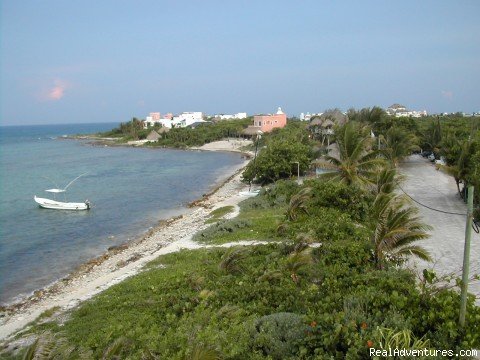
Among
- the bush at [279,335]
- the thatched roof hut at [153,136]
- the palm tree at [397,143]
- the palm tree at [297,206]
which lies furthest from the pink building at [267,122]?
the bush at [279,335]

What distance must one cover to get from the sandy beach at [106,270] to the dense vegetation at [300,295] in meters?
1.21

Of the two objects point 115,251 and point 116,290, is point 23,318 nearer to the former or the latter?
point 116,290

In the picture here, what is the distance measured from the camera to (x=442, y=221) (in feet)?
54.4

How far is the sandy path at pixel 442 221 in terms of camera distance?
11773 mm

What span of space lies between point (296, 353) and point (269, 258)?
560cm

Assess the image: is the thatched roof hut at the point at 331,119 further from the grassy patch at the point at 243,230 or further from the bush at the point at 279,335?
the bush at the point at 279,335

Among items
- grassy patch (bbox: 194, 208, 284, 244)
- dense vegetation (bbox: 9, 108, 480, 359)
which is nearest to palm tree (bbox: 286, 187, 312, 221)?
dense vegetation (bbox: 9, 108, 480, 359)

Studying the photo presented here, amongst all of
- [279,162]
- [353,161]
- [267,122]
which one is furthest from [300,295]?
[267,122]

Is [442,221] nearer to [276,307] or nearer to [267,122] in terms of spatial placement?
[276,307]

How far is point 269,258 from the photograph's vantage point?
11.9m

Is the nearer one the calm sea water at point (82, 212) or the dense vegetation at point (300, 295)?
the dense vegetation at point (300, 295)

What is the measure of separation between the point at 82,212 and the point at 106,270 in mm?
13920

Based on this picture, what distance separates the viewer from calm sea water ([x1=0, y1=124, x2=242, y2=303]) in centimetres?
1909

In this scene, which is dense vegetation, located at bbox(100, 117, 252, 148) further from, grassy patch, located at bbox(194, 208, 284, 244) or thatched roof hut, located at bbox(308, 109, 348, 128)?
grassy patch, located at bbox(194, 208, 284, 244)
